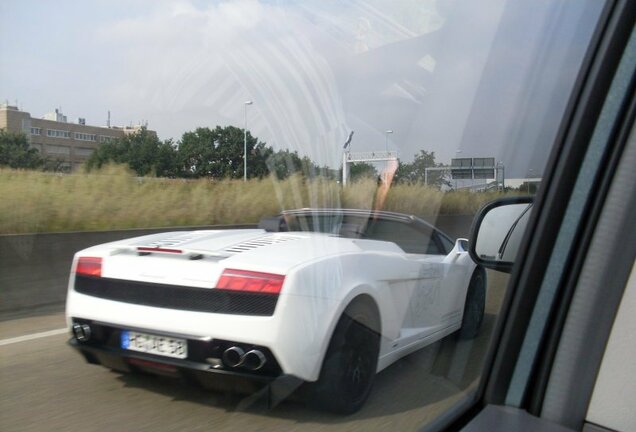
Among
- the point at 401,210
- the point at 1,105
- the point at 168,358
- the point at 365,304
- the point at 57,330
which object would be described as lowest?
the point at 57,330

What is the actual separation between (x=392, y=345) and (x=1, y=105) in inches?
95.2

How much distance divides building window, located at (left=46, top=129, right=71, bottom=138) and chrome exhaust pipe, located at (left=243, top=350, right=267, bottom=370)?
1453 millimetres

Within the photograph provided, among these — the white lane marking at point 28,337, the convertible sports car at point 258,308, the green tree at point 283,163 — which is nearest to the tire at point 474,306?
the convertible sports car at point 258,308

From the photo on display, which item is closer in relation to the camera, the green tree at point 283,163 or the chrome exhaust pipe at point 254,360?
the chrome exhaust pipe at point 254,360

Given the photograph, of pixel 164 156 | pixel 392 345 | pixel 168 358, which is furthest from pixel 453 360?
pixel 164 156

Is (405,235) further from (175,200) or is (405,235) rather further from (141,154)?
(141,154)

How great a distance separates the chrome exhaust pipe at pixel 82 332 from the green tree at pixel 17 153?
36.2 inches

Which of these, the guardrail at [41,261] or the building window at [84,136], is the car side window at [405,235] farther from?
the building window at [84,136]

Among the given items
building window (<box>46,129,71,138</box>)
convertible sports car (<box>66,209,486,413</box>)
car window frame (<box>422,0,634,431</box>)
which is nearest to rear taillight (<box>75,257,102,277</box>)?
convertible sports car (<box>66,209,486,413</box>)

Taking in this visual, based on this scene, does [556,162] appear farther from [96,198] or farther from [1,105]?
[96,198]

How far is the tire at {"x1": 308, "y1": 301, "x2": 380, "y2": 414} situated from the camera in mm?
3102

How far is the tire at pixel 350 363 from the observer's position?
3102 millimetres

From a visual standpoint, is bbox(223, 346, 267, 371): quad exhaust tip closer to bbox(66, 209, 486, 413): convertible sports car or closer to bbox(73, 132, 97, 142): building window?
bbox(66, 209, 486, 413): convertible sports car

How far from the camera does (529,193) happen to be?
7.63 feet
